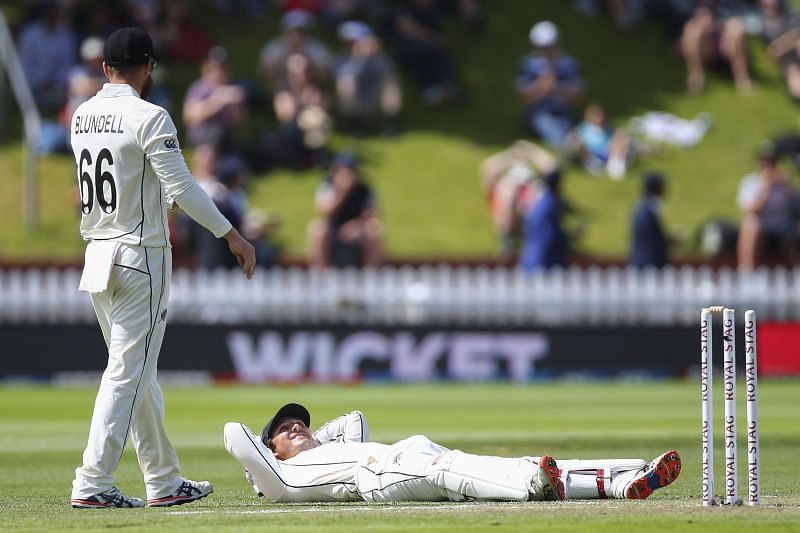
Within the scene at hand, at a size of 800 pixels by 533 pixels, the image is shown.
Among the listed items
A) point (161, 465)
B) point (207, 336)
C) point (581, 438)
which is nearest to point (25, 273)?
point (207, 336)

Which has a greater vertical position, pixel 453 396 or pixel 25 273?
pixel 25 273

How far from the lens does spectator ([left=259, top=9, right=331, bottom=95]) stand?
27.6 m

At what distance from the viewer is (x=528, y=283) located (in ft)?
72.5

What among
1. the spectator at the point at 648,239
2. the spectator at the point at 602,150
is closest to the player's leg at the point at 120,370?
the spectator at the point at 648,239

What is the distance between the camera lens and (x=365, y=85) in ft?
93.9

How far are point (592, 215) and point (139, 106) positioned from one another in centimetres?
2063

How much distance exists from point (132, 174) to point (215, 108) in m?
18.7

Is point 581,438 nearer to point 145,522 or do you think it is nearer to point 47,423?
point 47,423

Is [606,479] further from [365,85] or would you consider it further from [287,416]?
[365,85]

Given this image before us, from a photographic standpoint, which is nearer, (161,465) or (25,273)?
(161,465)

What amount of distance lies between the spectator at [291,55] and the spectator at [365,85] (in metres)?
0.47

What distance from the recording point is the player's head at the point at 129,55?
765 centimetres

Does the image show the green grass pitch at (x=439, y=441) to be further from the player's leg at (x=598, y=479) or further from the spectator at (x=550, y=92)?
the spectator at (x=550, y=92)

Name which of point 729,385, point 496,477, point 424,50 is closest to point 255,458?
point 496,477
